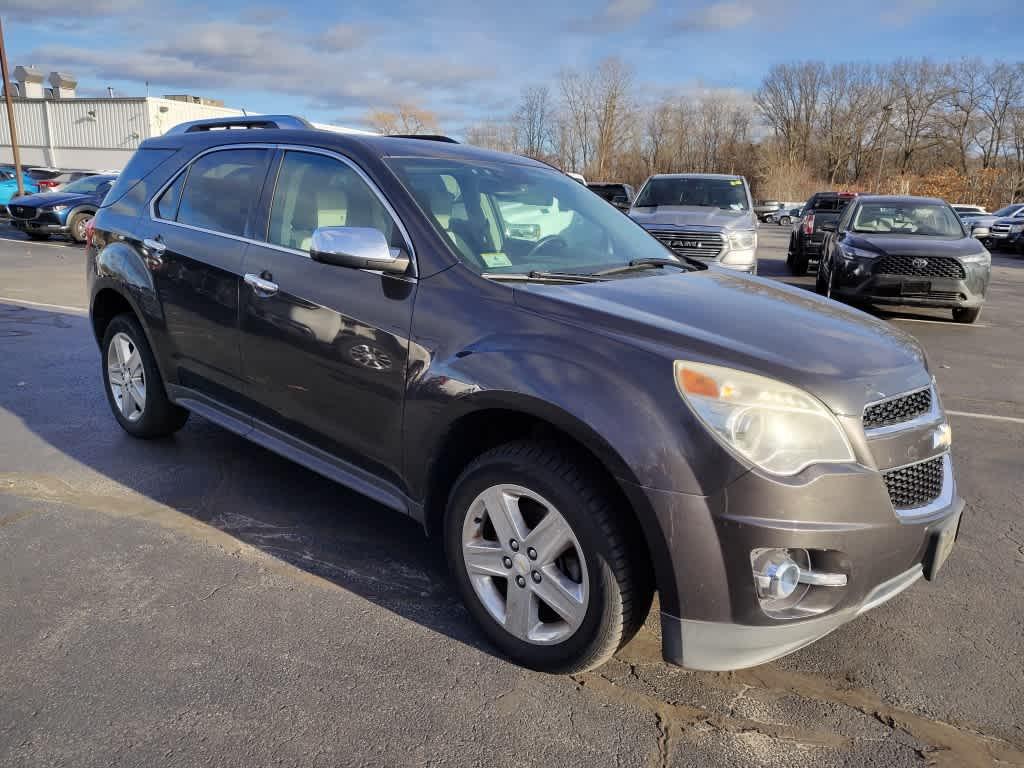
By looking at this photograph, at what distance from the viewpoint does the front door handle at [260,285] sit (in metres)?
3.40

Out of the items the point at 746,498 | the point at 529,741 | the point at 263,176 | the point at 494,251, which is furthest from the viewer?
the point at 263,176

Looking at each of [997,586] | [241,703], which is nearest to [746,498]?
[241,703]

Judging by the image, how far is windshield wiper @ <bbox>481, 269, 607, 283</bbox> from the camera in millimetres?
2883

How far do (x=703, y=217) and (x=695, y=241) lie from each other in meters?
0.60

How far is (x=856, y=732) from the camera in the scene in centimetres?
244

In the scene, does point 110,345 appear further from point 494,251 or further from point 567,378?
point 567,378

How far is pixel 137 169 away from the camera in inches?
183

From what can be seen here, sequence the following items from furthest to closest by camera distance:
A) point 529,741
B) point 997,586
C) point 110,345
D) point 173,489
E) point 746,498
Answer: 1. point 110,345
2. point 173,489
3. point 997,586
4. point 529,741
5. point 746,498

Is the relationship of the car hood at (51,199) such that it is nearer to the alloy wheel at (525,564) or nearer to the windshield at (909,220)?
the windshield at (909,220)

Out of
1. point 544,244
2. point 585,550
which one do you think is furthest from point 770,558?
point 544,244

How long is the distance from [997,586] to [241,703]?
3060mm

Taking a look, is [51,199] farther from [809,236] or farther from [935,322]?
[935,322]

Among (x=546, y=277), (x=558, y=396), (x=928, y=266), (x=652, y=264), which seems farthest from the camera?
(x=928, y=266)

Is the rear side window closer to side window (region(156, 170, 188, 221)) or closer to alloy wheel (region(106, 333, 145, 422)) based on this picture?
side window (region(156, 170, 188, 221))
